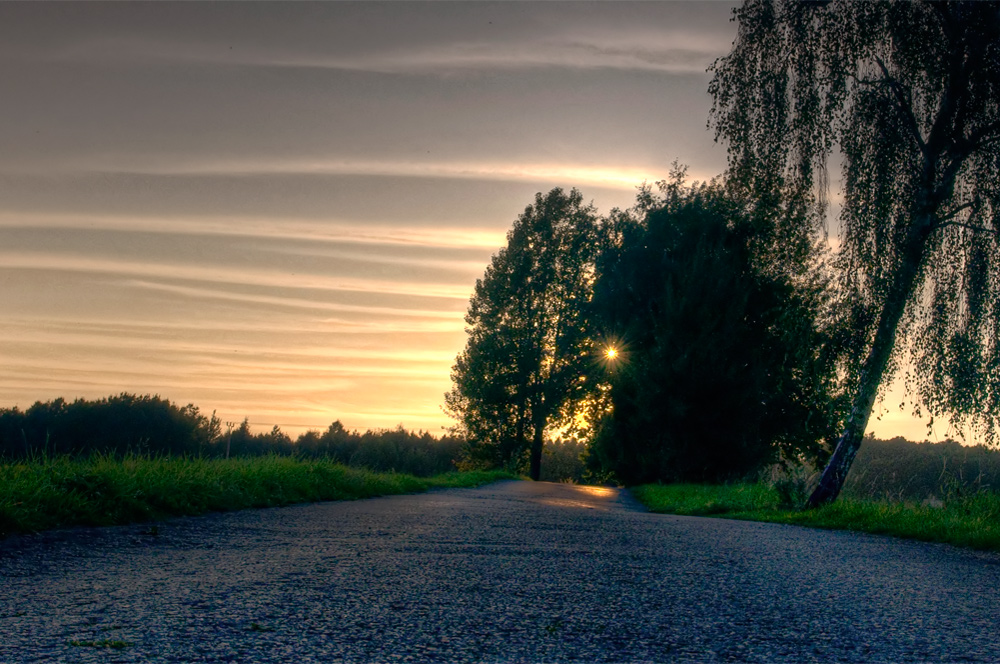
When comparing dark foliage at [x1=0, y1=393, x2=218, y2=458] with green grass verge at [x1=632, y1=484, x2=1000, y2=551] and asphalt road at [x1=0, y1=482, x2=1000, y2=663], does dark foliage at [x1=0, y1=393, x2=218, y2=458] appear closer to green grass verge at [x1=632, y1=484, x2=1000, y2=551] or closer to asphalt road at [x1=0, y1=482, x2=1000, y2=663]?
green grass verge at [x1=632, y1=484, x2=1000, y2=551]

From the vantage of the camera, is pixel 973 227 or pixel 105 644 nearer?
pixel 105 644

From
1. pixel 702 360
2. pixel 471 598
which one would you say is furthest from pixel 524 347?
pixel 471 598

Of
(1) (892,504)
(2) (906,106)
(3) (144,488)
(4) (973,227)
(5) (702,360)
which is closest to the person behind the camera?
(3) (144,488)

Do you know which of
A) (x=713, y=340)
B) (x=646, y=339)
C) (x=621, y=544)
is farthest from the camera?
(x=646, y=339)

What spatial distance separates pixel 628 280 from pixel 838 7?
15298mm

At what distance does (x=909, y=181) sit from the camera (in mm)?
12555

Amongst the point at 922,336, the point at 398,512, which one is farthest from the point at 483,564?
the point at 922,336

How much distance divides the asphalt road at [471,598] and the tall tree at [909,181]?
5.51 meters

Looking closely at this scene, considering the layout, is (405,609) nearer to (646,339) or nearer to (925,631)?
(925,631)

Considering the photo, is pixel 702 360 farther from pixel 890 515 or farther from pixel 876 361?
pixel 890 515

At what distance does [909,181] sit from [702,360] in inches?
465

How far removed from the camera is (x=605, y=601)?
4258mm

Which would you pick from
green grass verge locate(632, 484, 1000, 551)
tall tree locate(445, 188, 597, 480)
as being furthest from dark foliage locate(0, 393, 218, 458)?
green grass verge locate(632, 484, 1000, 551)

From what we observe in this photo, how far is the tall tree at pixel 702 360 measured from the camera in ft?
78.7
